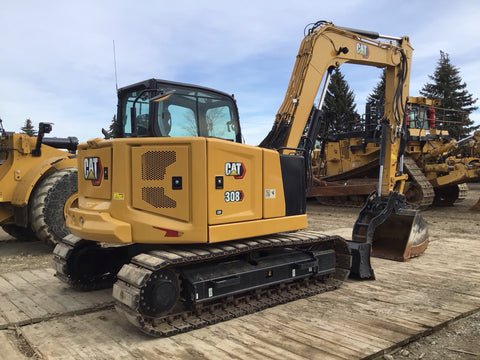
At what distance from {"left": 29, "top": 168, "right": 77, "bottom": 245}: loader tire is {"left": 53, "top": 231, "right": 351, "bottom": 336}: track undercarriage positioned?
2.28m

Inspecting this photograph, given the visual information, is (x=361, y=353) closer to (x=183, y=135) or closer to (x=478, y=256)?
(x=183, y=135)

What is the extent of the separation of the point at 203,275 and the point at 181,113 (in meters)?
1.67

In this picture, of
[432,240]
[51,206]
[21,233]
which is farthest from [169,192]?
[432,240]

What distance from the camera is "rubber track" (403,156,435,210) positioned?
13.2m

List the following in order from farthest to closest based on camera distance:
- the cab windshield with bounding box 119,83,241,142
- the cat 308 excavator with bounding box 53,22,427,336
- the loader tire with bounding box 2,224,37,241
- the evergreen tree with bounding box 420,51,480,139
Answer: the evergreen tree with bounding box 420,51,480,139, the loader tire with bounding box 2,224,37,241, the cab windshield with bounding box 119,83,241,142, the cat 308 excavator with bounding box 53,22,427,336

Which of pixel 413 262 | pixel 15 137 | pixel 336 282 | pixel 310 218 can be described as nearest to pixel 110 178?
pixel 336 282

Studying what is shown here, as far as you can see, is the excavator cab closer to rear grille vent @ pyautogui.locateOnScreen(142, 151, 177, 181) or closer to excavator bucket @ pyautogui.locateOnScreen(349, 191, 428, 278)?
rear grille vent @ pyautogui.locateOnScreen(142, 151, 177, 181)

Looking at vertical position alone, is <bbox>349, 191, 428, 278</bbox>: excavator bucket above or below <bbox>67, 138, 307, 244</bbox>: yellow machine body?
below

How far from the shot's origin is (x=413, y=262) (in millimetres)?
6883

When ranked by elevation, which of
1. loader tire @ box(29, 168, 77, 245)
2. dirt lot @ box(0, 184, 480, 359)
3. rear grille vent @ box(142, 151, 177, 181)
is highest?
rear grille vent @ box(142, 151, 177, 181)

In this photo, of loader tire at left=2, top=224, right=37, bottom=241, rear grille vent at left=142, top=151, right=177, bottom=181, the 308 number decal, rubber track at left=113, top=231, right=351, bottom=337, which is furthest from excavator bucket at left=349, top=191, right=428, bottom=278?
loader tire at left=2, top=224, right=37, bottom=241

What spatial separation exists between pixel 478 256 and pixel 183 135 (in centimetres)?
574

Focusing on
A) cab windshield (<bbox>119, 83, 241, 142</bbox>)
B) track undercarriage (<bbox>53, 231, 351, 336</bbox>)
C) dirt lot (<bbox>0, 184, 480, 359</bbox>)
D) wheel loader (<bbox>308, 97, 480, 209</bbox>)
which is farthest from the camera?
wheel loader (<bbox>308, 97, 480, 209</bbox>)

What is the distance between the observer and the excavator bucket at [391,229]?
7.03 m
